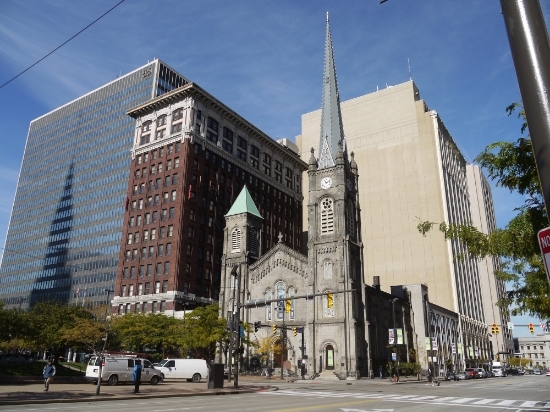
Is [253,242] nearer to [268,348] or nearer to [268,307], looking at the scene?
[268,307]

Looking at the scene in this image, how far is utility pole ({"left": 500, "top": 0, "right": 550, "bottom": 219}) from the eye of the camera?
373 cm

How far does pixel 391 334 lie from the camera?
2328 inches

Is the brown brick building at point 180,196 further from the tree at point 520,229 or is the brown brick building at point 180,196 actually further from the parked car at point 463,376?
the tree at point 520,229

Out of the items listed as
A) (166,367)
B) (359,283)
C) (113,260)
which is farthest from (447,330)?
(113,260)

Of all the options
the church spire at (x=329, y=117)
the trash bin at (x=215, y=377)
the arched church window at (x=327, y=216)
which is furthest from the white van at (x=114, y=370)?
the church spire at (x=329, y=117)

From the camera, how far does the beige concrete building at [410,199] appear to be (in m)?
113

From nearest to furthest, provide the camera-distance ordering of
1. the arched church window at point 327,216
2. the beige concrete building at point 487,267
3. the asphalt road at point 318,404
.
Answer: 1. the asphalt road at point 318,404
2. the arched church window at point 327,216
3. the beige concrete building at point 487,267

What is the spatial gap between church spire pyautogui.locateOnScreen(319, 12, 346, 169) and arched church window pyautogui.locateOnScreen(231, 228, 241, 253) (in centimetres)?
1688

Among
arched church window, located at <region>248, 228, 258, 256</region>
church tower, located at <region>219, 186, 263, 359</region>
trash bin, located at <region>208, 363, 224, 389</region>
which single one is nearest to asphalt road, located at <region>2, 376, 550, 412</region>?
trash bin, located at <region>208, 363, 224, 389</region>

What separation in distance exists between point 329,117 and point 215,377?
50.9 meters

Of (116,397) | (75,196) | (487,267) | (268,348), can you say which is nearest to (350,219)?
(268,348)

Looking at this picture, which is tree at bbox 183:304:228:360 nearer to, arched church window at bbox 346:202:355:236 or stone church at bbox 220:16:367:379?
stone church at bbox 220:16:367:379

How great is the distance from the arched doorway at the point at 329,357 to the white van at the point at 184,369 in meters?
17.0

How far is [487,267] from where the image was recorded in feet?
506
